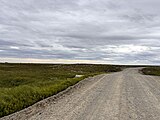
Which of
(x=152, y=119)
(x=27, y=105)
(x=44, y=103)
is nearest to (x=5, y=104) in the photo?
(x=27, y=105)

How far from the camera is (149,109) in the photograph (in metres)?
11.2

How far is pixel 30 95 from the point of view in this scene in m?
14.5

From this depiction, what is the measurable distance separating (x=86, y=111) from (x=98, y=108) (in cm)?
90

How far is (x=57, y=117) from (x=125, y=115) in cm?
248

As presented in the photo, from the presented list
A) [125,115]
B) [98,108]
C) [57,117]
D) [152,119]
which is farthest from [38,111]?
[152,119]

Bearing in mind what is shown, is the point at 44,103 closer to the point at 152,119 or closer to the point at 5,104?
the point at 5,104

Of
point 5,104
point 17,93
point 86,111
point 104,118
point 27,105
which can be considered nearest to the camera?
point 104,118

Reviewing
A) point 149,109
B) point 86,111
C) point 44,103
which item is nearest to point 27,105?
point 44,103

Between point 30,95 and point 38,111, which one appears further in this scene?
point 30,95

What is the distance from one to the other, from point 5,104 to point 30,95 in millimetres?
3325

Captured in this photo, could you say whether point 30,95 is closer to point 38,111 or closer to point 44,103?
point 44,103

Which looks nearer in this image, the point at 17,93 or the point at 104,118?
the point at 104,118

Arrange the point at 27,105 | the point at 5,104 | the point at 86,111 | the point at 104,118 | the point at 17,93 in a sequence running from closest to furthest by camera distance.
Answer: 1. the point at 104,118
2. the point at 86,111
3. the point at 5,104
4. the point at 27,105
5. the point at 17,93

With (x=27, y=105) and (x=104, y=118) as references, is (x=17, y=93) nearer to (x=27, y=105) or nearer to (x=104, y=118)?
(x=27, y=105)
